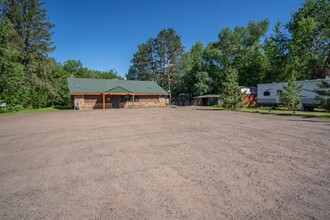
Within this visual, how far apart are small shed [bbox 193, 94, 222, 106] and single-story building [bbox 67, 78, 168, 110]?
1004 cm

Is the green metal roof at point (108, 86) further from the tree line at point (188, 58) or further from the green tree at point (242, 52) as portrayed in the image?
the green tree at point (242, 52)

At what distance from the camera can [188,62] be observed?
49469 millimetres

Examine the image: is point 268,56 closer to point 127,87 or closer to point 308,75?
point 308,75

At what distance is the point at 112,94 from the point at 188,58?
92.0ft

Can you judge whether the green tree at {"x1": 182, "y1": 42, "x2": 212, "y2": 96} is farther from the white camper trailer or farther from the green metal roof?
the white camper trailer

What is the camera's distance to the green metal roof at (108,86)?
3045cm

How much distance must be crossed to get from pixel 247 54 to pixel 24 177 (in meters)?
47.4

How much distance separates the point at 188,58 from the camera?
51719 mm

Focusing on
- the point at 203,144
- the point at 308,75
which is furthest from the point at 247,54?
the point at 203,144

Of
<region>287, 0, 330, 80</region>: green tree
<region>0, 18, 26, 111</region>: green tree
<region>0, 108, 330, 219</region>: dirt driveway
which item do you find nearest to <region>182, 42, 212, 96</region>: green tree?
<region>287, 0, 330, 80</region>: green tree

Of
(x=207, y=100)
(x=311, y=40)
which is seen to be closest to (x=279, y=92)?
(x=311, y=40)

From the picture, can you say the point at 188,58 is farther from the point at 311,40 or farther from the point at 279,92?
the point at 279,92

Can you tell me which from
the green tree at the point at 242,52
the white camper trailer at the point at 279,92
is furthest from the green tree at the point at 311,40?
the white camper trailer at the point at 279,92

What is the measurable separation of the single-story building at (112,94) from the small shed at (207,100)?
395 inches
